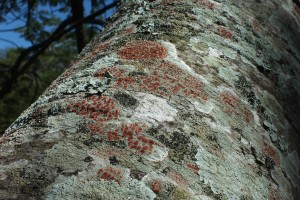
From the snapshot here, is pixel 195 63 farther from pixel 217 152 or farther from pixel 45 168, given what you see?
pixel 45 168

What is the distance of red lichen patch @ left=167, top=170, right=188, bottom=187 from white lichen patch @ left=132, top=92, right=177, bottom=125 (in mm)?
152

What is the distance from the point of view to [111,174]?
0.96 metres

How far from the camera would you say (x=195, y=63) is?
54.1 inches

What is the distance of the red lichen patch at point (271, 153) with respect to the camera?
126 cm

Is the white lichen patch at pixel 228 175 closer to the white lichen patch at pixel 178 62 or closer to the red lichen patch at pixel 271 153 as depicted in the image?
the red lichen patch at pixel 271 153

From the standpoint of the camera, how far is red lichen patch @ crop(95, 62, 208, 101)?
1228mm

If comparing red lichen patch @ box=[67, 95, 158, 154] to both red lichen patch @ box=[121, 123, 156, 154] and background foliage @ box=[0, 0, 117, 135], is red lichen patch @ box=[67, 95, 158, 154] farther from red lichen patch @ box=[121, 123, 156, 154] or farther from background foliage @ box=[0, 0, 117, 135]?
background foliage @ box=[0, 0, 117, 135]

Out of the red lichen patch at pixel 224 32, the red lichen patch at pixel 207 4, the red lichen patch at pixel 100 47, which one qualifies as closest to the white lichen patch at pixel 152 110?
the red lichen patch at pixel 100 47

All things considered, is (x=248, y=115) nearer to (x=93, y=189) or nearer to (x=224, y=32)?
(x=224, y=32)

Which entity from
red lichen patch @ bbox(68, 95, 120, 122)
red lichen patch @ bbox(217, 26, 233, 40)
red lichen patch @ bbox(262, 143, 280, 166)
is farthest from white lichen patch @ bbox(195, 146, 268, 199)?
red lichen patch @ bbox(217, 26, 233, 40)

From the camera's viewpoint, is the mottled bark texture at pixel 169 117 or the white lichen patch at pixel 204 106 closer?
the mottled bark texture at pixel 169 117

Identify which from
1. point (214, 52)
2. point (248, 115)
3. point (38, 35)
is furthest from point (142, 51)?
point (38, 35)

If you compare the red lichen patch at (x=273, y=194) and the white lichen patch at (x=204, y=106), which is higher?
the white lichen patch at (x=204, y=106)

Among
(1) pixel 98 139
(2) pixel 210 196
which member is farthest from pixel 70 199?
(2) pixel 210 196
